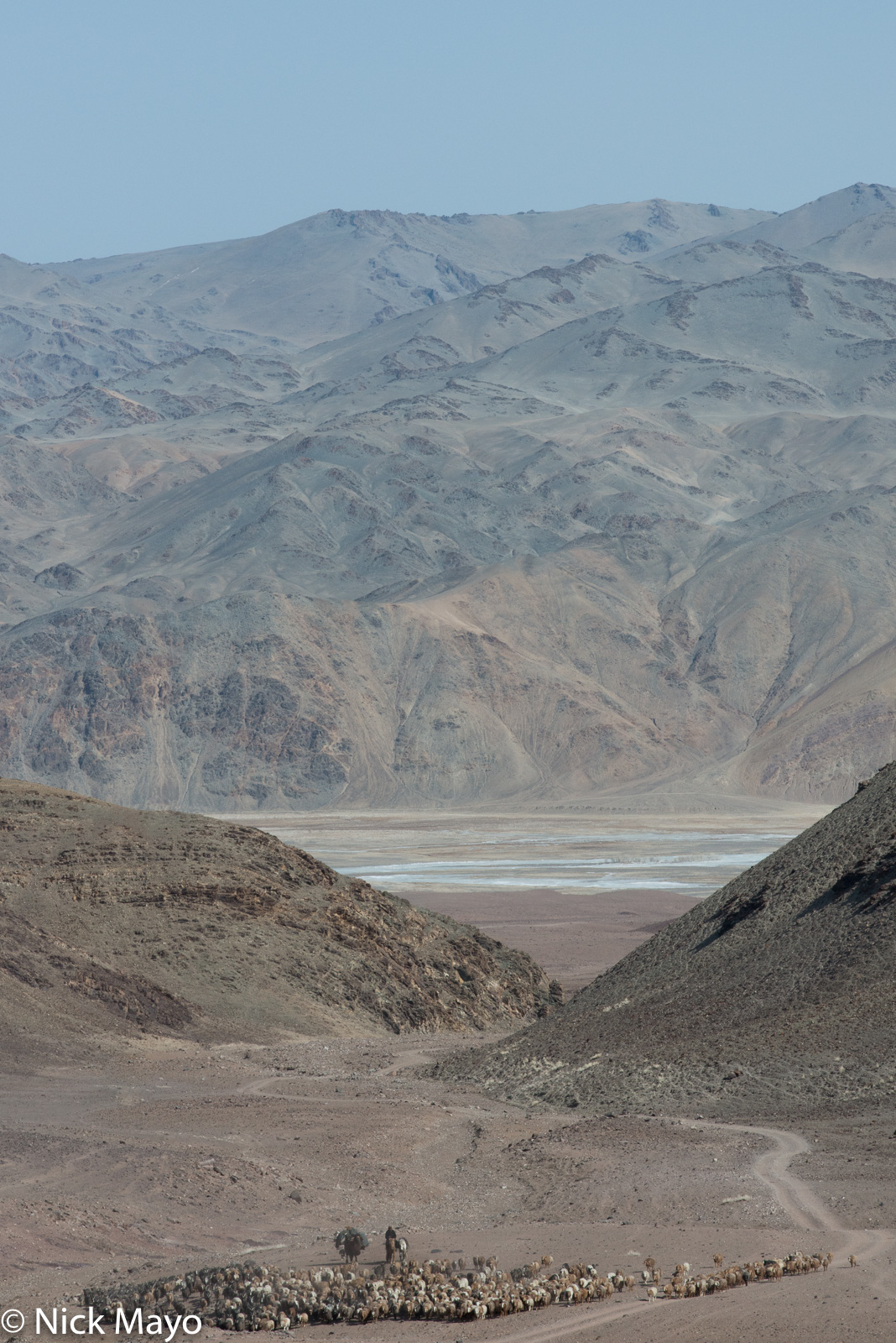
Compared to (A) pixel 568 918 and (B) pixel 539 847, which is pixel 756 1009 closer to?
(A) pixel 568 918

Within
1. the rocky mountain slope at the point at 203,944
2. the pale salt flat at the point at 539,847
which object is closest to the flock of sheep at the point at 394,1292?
the rocky mountain slope at the point at 203,944

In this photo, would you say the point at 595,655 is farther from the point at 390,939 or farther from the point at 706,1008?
the point at 706,1008

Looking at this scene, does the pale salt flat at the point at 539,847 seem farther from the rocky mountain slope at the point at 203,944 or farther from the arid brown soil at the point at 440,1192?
the arid brown soil at the point at 440,1192

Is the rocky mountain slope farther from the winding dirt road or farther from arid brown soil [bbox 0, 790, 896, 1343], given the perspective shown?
the winding dirt road

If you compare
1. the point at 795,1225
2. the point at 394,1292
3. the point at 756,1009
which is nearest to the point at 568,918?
Answer: the point at 756,1009

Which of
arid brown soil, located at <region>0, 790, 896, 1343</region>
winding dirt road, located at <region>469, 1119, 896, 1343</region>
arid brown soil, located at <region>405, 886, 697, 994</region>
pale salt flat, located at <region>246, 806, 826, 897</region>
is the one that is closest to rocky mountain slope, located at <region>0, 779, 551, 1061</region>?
arid brown soil, located at <region>0, 790, 896, 1343</region>

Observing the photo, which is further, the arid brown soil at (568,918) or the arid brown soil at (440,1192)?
the arid brown soil at (568,918)
